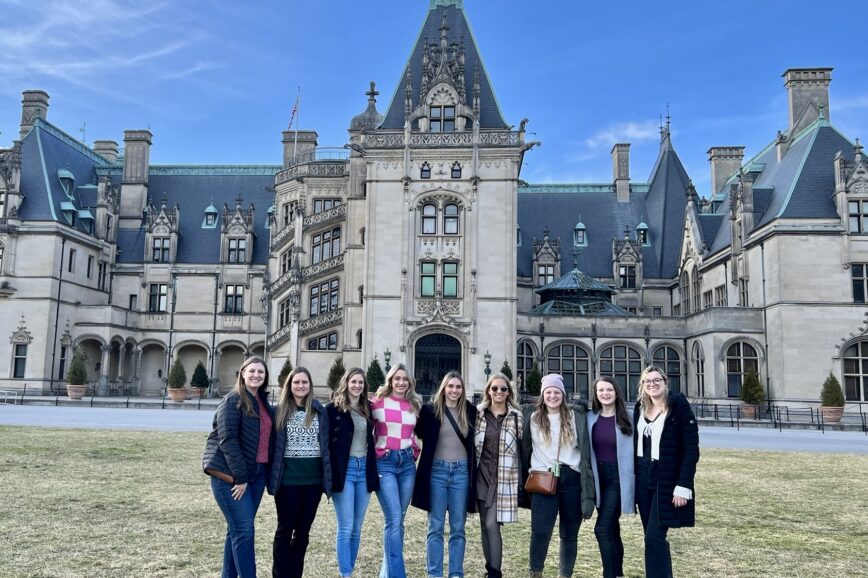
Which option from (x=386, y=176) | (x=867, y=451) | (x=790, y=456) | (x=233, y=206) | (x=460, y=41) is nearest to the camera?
(x=790, y=456)

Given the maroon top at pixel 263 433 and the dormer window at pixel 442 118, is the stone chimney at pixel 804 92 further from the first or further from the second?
the maroon top at pixel 263 433

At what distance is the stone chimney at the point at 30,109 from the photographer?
48812 mm

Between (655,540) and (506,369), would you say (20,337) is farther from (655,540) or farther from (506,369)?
(655,540)

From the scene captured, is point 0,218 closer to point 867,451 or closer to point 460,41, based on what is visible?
point 460,41

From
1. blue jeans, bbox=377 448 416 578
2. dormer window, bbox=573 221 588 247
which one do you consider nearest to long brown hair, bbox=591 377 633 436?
blue jeans, bbox=377 448 416 578

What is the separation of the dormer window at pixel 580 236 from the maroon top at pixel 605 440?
135ft

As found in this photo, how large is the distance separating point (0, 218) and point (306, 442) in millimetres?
44638

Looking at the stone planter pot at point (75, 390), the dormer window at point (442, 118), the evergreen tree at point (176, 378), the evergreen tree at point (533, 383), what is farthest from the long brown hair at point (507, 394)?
Result: the stone planter pot at point (75, 390)

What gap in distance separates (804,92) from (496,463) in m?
42.7

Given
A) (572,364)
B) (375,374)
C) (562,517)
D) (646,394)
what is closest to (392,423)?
(562,517)

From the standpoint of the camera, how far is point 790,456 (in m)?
18.3

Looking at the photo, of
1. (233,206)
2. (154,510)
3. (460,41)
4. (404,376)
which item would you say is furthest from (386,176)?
(404,376)

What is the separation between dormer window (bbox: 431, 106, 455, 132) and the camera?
37781mm

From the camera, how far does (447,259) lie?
36781 mm
